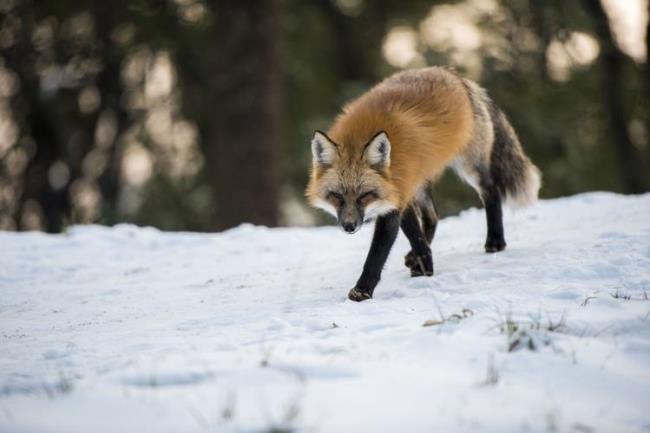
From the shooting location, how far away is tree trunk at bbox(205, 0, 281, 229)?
10.3 metres

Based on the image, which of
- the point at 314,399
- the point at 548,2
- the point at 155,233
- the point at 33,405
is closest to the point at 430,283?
the point at 314,399

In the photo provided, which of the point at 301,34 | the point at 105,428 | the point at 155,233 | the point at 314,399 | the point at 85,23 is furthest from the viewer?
the point at 301,34

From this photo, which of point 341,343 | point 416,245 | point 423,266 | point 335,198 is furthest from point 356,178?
point 341,343

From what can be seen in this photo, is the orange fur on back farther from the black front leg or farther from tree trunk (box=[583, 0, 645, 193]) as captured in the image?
tree trunk (box=[583, 0, 645, 193])

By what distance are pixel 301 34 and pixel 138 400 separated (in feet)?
52.0

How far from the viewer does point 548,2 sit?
1220cm

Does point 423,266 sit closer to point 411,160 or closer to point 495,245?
point 411,160

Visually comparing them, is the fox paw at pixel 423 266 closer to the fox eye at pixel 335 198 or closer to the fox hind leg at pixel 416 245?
the fox hind leg at pixel 416 245

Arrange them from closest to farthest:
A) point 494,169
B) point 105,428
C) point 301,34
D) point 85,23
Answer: point 105,428, point 494,169, point 85,23, point 301,34

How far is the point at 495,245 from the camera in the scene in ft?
19.3

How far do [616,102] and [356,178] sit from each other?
10619 millimetres

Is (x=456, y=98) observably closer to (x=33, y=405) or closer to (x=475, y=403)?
(x=475, y=403)

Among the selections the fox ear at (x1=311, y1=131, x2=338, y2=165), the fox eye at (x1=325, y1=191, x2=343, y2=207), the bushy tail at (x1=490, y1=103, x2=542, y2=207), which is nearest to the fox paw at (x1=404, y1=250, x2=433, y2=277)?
the fox eye at (x1=325, y1=191, x2=343, y2=207)

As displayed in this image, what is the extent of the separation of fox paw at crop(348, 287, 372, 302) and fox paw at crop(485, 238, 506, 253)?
64.6 inches
